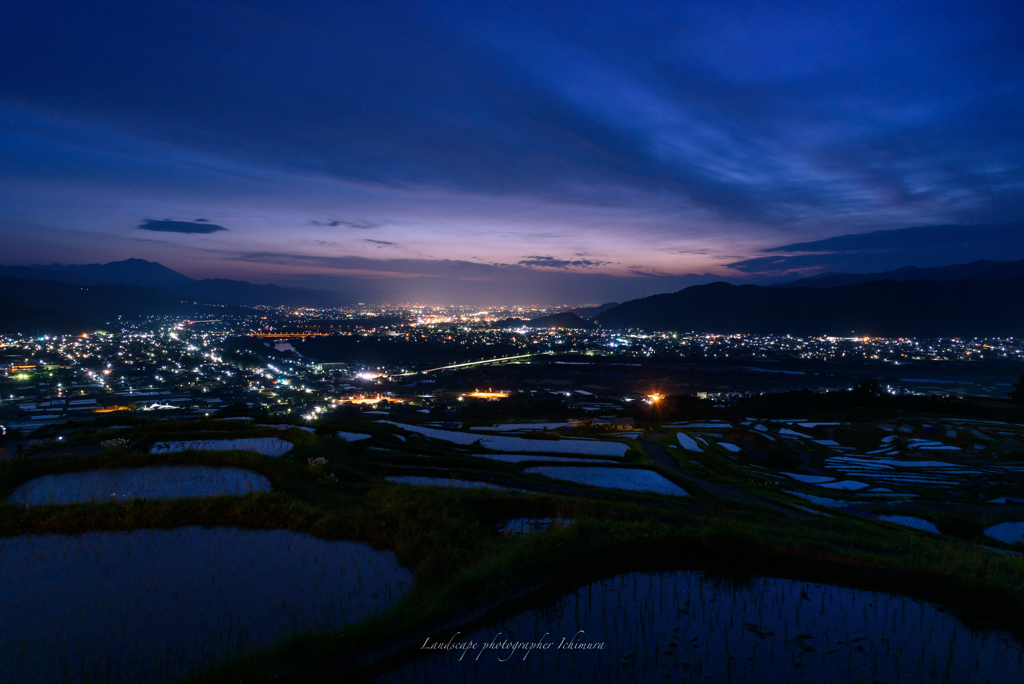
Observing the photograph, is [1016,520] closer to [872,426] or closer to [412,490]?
[412,490]

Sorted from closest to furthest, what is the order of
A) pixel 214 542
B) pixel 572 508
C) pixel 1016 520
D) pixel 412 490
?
pixel 214 542
pixel 572 508
pixel 412 490
pixel 1016 520

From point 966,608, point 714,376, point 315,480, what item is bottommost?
point 714,376

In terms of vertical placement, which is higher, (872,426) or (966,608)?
(966,608)

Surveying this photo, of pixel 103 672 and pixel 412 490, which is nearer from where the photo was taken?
pixel 103 672

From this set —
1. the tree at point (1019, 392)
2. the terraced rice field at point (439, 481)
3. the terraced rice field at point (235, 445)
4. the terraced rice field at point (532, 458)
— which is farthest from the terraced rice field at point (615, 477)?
the tree at point (1019, 392)

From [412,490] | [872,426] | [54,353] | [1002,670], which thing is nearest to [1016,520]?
[1002,670]

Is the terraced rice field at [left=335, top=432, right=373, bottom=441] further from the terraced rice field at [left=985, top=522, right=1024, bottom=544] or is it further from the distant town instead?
the terraced rice field at [left=985, top=522, right=1024, bottom=544]

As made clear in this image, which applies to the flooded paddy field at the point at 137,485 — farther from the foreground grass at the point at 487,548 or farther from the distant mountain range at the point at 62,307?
the distant mountain range at the point at 62,307

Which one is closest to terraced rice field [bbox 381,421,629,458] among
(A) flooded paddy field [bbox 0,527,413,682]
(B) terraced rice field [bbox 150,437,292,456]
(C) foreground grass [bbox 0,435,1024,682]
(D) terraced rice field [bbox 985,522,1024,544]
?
(B) terraced rice field [bbox 150,437,292,456]
